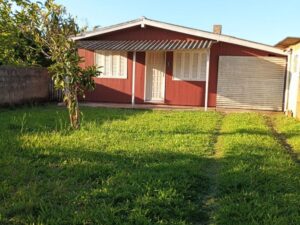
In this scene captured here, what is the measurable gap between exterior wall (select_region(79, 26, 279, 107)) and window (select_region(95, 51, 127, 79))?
8.4 inches

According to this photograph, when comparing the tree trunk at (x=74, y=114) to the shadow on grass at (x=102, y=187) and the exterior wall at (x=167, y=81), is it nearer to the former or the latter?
the shadow on grass at (x=102, y=187)

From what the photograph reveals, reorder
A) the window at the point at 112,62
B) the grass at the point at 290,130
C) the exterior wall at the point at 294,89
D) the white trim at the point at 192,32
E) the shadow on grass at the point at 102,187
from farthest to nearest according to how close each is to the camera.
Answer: the window at the point at 112,62, the white trim at the point at 192,32, the exterior wall at the point at 294,89, the grass at the point at 290,130, the shadow on grass at the point at 102,187

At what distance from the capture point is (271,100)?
15289mm

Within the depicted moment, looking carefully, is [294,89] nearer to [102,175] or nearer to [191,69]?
[191,69]

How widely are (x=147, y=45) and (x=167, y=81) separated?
1.90m

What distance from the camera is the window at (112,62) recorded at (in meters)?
16.2

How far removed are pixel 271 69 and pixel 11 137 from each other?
10.9 metres

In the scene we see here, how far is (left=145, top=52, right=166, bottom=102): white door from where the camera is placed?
52.7ft

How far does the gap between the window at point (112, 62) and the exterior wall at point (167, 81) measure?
21 cm

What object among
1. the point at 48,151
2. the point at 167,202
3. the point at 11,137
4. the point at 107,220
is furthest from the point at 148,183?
the point at 11,137

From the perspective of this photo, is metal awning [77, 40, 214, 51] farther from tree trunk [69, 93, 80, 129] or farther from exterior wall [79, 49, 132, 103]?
tree trunk [69, 93, 80, 129]

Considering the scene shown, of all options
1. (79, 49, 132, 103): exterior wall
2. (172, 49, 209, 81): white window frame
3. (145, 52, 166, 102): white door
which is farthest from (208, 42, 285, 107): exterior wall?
(79, 49, 132, 103): exterior wall

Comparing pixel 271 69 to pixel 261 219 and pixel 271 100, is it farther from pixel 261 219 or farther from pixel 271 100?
pixel 261 219

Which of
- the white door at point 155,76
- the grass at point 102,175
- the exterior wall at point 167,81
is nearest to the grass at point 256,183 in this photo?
the grass at point 102,175
